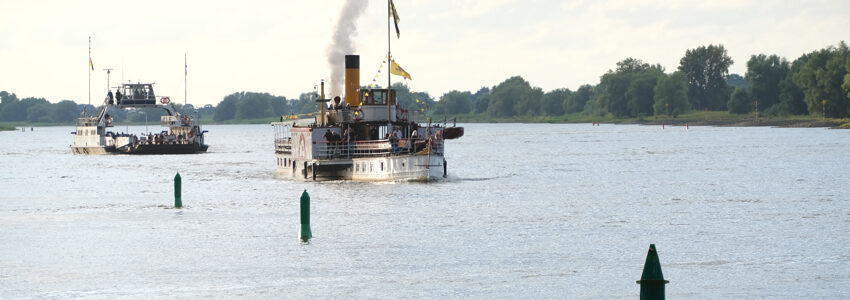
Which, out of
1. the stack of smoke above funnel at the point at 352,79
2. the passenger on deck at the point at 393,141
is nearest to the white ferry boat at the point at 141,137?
the stack of smoke above funnel at the point at 352,79

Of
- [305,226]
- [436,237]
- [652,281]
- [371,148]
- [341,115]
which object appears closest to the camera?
[652,281]

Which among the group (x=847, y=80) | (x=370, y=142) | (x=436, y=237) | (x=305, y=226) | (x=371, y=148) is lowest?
(x=436, y=237)

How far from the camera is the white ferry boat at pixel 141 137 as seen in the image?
128m

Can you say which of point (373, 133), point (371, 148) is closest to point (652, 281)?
point (371, 148)

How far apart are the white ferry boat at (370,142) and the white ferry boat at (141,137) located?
5812 cm

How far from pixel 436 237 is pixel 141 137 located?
9632 centimetres

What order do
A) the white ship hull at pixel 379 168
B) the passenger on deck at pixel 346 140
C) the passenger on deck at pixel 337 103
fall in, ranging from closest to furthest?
1. the white ship hull at pixel 379 168
2. the passenger on deck at pixel 346 140
3. the passenger on deck at pixel 337 103

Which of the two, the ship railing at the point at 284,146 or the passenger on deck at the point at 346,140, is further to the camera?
the ship railing at the point at 284,146

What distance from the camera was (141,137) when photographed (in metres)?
132

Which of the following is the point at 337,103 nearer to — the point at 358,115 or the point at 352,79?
the point at 358,115

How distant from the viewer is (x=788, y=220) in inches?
1858

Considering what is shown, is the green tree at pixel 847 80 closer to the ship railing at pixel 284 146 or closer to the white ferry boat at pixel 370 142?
the ship railing at pixel 284 146

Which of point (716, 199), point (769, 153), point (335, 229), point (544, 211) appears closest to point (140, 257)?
point (335, 229)

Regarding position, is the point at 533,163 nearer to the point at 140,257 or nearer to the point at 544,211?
the point at 544,211
